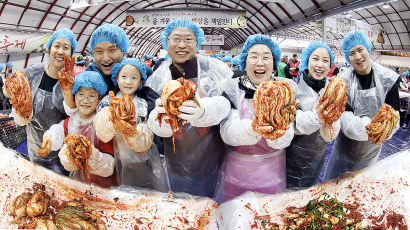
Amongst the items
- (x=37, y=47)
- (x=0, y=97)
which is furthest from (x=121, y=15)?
(x=0, y=97)

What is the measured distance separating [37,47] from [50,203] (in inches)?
444

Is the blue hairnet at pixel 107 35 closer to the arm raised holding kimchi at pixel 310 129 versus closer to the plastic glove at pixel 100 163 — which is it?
the plastic glove at pixel 100 163

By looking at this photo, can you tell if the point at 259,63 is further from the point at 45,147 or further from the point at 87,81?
the point at 45,147

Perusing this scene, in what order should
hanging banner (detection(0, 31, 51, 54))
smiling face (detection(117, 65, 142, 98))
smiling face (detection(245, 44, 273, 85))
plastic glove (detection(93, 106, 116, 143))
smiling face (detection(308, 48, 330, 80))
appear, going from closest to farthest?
plastic glove (detection(93, 106, 116, 143)) < smiling face (detection(245, 44, 273, 85)) < smiling face (detection(117, 65, 142, 98)) < smiling face (detection(308, 48, 330, 80)) < hanging banner (detection(0, 31, 51, 54))

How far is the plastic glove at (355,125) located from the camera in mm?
Answer: 1507

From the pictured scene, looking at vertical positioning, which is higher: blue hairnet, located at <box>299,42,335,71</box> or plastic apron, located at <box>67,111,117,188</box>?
blue hairnet, located at <box>299,42,335,71</box>

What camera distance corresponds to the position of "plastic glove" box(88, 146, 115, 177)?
5.05 ft

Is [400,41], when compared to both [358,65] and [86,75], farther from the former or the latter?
[86,75]

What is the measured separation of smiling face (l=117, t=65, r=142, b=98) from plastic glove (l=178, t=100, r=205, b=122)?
0.72 m

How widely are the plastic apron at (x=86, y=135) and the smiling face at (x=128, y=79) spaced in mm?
297

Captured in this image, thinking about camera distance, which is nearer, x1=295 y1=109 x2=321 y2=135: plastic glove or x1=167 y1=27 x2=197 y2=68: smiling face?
x1=295 y1=109 x2=321 y2=135: plastic glove

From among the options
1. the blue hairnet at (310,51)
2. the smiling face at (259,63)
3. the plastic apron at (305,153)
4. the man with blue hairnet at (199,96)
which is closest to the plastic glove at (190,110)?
the man with blue hairnet at (199,96)

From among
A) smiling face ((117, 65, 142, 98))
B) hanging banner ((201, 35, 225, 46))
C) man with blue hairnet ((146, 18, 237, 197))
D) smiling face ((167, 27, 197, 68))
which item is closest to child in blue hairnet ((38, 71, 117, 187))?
smiling face ((117, 65, 142, 98))

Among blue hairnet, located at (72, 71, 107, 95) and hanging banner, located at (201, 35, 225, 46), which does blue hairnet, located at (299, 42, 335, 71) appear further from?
hanging banner, located at (201, 35, 225, 46)
